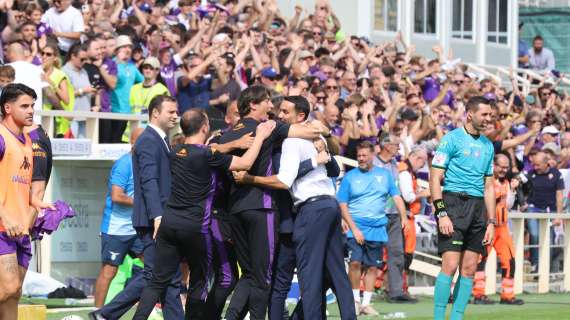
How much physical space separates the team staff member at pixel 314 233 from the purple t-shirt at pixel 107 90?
23.0 feet

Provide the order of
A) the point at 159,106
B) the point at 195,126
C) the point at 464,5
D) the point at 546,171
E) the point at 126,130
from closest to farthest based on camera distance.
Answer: the point at 195,126
the point at 159,106
the point at 126,130
the point at 546,171
the point at 464,5

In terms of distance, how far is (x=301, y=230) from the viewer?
11719mm

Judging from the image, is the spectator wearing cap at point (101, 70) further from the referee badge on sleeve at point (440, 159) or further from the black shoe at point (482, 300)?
the referee badge on sleeve at point (440, 159)

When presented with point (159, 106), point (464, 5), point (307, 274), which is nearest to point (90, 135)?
point (159, 106)

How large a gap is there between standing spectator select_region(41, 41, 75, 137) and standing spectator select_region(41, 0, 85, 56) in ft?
8.37

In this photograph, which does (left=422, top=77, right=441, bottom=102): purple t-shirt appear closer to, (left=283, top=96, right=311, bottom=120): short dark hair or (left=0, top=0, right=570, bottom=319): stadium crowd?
(left=0, top=0, right=570, bottom=319): stadium crowd

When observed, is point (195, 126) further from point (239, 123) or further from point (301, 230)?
point (301, 230)

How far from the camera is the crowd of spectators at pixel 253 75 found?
1798 centimetres

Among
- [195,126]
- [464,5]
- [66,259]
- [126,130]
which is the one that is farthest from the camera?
[464,5]

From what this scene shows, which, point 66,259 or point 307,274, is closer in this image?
point 307,274

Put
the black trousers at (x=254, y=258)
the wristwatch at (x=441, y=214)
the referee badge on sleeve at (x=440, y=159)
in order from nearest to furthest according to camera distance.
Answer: the black trousers at (x=254, y=258)
the wristwatch at (x=441, y=214)
the referee badge on sleeve at (x=440, y=159)

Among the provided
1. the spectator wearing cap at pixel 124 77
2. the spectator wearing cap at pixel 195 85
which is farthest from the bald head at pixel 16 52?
the spectator wearing cap at pixel 195 85

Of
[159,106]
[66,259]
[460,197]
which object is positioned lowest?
[66,259]

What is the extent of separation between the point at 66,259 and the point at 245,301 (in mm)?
5823
